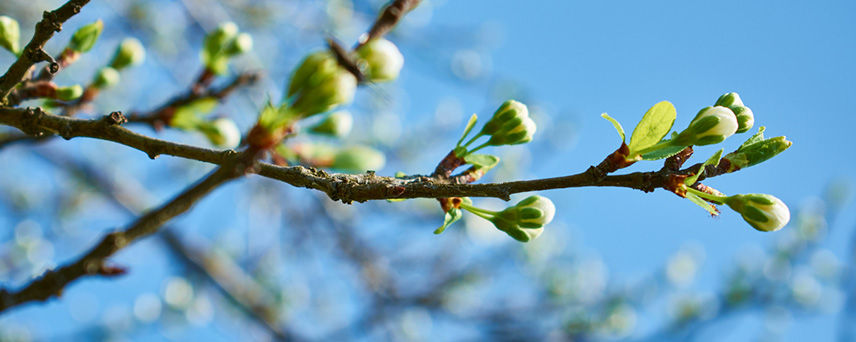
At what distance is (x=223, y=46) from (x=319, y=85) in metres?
1.35

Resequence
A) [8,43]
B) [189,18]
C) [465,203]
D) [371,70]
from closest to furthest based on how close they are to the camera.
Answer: [371,70], [465,203], [8,43], [189,18]

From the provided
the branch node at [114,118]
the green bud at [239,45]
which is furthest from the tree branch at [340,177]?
the green bud at [239,45]

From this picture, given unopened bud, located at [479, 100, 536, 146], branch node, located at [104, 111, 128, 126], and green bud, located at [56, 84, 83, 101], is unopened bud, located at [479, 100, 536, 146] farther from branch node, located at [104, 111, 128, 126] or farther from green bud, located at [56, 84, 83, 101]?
green bud, located at [56, 84, 83, 101]

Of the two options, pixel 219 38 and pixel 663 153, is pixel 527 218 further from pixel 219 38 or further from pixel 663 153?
pixel 219 38

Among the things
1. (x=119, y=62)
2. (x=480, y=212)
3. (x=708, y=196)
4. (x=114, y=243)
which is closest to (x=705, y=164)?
(x=708, y=196)

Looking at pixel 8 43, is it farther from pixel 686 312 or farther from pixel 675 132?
pixel 686 312

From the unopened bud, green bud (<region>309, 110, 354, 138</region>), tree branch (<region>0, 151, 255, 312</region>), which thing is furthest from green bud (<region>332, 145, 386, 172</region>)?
tree branch (<region>0, 151, 255, 312</region>)

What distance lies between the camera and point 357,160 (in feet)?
6.29

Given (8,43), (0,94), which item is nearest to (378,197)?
(0,94)

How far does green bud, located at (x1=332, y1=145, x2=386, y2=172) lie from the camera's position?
1.92 metres

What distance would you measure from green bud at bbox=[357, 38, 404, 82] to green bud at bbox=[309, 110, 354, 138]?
74cm

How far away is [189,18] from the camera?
4.54m

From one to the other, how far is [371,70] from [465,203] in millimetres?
486

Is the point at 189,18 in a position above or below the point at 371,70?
above
